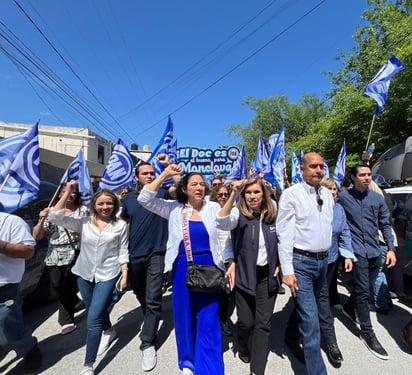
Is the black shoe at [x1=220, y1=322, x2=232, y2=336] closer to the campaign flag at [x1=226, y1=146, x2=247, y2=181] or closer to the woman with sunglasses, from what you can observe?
the woman with sunglasses

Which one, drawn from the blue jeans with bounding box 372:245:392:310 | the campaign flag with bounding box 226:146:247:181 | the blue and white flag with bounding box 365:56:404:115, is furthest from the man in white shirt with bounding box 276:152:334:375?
the blue and white flag with bounding box 365:56:404:115

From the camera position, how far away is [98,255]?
9.82ft

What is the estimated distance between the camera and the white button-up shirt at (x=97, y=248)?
298cm

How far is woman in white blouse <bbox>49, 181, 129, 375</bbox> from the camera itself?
2848 millimetres

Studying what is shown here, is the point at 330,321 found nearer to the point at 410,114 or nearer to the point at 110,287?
the point at 110,287

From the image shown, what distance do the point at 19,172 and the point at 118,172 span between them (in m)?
1.66

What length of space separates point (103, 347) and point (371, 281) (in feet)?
10.6

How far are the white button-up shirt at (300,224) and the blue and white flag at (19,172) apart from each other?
245 cm

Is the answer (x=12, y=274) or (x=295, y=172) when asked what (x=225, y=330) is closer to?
(x=12, y=274)

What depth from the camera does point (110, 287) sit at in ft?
9.70

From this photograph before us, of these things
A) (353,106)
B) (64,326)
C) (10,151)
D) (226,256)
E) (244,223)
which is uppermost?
(353,106)

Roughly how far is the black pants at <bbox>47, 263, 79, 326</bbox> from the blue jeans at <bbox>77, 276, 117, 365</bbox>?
87 centimetres

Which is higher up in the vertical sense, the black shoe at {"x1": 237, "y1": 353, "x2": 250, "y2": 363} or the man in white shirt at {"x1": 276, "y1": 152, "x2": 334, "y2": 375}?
the man in white shirt at {"x1": 276, "y1": 152, "x2": 334, "y2": 375}

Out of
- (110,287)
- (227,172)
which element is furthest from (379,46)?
(110,287)
